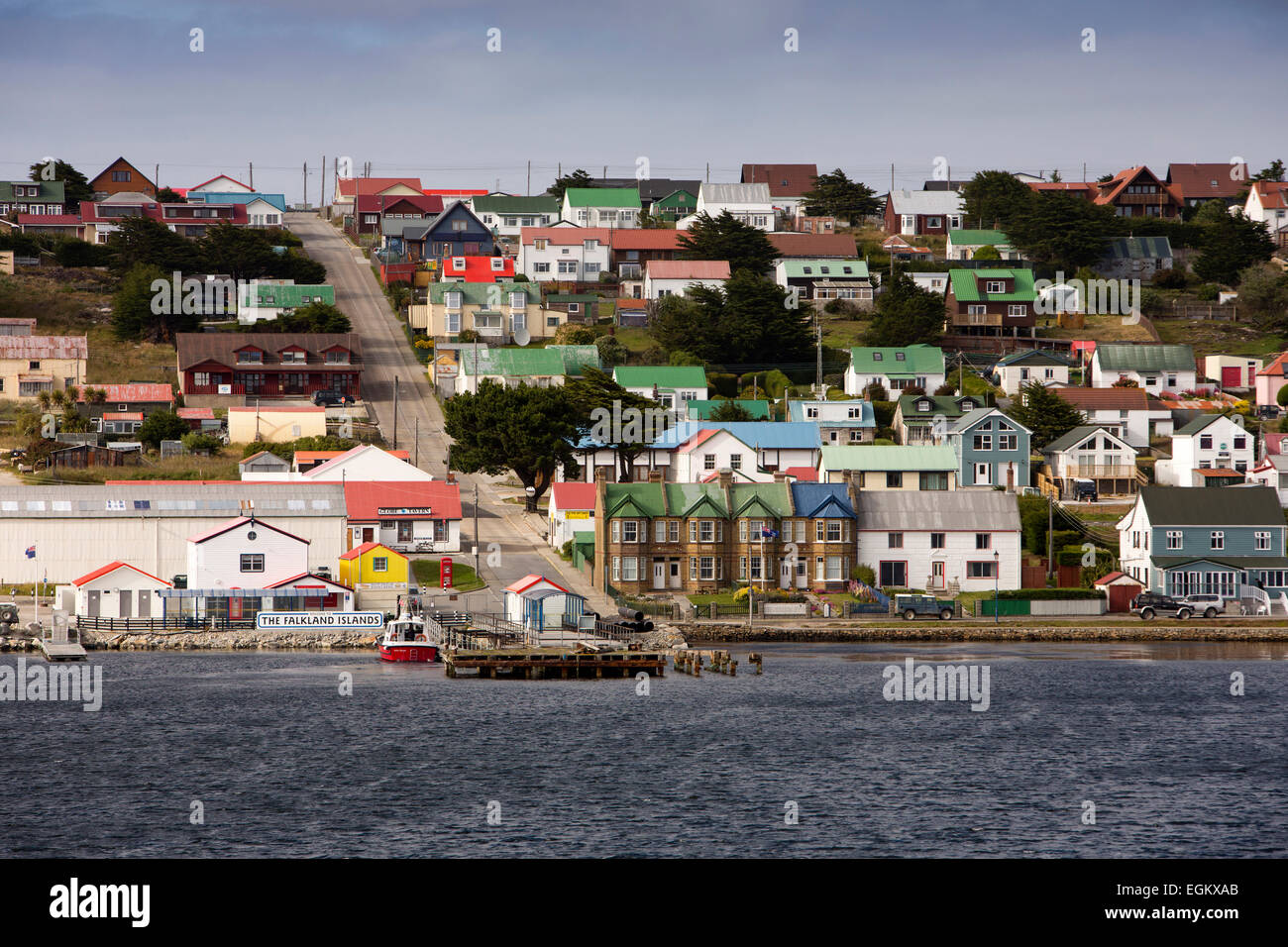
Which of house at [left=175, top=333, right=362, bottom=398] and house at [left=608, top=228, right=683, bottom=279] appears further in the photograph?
house at [left=608, top=228, right=683, bottom=279]

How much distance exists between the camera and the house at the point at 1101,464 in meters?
92.2

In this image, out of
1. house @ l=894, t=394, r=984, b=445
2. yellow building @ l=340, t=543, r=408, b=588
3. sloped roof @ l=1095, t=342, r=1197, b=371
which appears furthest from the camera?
sloped roof @ l=1095, t=342, r=1197, b=371

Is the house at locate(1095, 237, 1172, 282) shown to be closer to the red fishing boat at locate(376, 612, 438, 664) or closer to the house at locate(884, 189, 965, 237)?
the house at locate(884, 189, 965, 237)

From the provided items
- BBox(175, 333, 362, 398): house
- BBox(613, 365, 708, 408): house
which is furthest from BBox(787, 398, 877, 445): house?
BBox(175, 333, 362, 398): house

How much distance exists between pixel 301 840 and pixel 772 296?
276 ft

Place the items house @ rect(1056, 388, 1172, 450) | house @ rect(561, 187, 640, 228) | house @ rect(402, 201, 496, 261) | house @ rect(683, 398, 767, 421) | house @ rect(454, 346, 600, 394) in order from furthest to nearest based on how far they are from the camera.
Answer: house @ rect(561, 187, 640, 228) → house @ rect(402, 201, 496, 261) → house @ rect(454, 346, 600, 394) → house @ rect(1056, 388, 1172, 450) → house @ rect(683, 398, 767, 421)

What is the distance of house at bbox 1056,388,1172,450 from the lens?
10188 cm

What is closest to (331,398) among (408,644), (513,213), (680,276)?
(680,276)

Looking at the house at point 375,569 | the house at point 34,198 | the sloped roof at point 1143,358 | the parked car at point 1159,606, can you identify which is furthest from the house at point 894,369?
the house at point 34,198

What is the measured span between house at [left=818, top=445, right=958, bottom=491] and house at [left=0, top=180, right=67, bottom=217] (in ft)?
362

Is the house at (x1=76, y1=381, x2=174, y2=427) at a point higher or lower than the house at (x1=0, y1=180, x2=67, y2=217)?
lower

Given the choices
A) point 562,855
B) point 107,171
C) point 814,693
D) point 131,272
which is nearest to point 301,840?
point 562,855

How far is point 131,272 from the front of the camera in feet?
420
